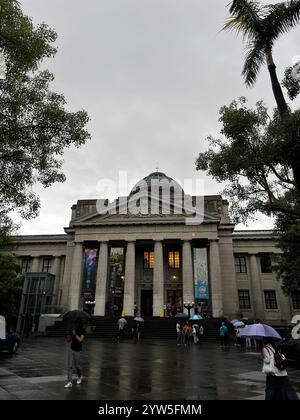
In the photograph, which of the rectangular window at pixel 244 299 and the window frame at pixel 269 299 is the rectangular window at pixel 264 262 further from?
the rectangular window at pixel 244 299

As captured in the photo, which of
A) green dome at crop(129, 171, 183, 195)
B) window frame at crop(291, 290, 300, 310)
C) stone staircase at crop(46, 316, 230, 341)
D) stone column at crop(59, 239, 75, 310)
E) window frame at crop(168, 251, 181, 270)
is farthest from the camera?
green dome at crop(129, 171, 183, 195)

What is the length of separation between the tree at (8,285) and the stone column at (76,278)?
602cm

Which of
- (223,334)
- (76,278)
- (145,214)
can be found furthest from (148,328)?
(145,214)

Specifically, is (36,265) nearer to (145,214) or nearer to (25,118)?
(145,214)

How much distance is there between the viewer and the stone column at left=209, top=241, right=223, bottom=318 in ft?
111

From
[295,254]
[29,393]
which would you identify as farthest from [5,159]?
[295,254]

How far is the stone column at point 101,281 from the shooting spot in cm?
3484

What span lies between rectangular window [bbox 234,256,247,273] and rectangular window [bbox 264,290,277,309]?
3.96m

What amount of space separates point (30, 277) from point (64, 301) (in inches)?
213

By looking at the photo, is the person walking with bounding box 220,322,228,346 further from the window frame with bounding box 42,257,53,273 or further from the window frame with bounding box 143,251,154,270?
the window frame with bounding box 42,257,53,273

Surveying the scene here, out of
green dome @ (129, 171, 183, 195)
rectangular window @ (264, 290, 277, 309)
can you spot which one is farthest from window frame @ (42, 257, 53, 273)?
rectangular window @ (264, 290, 277, 309)

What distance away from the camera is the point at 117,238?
38.2 metres
